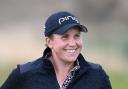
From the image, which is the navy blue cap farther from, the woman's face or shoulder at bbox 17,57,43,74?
shoulder at bbox 17,57,43,74

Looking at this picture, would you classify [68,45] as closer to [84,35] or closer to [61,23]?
[61,23]

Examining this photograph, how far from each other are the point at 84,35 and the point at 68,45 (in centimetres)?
1208

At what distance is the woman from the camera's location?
5684 millimetres

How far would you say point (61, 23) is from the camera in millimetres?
5730

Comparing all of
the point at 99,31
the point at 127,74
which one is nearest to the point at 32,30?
the point at 99,31

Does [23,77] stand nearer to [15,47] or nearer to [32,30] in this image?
[15,47]

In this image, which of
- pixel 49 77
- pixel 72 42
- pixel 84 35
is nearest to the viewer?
pixel 72 42

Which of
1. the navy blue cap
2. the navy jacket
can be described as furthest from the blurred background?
the navy blue cap

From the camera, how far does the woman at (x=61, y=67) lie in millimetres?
5684

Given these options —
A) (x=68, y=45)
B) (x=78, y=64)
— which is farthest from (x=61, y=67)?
(x=68, y=45)

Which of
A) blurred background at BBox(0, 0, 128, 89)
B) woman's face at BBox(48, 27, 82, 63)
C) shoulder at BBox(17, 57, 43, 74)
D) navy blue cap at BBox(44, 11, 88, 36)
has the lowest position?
blurred background at BBox(0, 0, 128, 89)

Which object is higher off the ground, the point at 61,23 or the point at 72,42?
the point at 61,23

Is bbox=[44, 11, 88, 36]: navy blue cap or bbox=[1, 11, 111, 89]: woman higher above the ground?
bbox=[44, 11, 88, 36]: navy blue cap

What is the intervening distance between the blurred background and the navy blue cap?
668 cm
